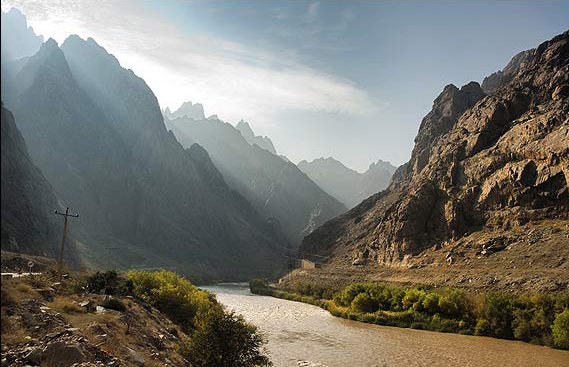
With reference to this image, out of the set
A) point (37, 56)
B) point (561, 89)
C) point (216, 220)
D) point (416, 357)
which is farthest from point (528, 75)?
point (37, 56)

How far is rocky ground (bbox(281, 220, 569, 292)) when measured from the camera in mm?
47594

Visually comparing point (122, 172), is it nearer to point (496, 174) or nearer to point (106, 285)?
point (496, 174)

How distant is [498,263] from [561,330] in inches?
910

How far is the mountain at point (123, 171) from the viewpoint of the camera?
137 metres

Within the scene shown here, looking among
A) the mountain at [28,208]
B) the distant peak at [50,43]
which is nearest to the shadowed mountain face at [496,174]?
the mountain at [28,208]

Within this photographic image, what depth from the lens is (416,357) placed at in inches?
1235

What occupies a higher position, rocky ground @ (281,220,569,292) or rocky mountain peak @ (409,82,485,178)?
rocky mountain peak @ (409,82,485,178)

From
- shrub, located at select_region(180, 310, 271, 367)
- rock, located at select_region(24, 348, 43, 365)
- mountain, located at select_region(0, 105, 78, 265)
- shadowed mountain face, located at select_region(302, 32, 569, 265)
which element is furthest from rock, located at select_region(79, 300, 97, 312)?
shadowed mountain face, located at select_region(302, 32, 569, 265)

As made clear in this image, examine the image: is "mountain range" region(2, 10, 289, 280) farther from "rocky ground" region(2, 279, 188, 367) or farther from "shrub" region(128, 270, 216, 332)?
"rocky ground" region(2, 279, 188, 367)

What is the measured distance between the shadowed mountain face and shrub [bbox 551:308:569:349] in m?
29.8

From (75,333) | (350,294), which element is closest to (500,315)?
(350,294)

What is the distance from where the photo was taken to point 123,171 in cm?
16112

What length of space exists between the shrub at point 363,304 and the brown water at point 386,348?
6.36m

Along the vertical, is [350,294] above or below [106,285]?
below
